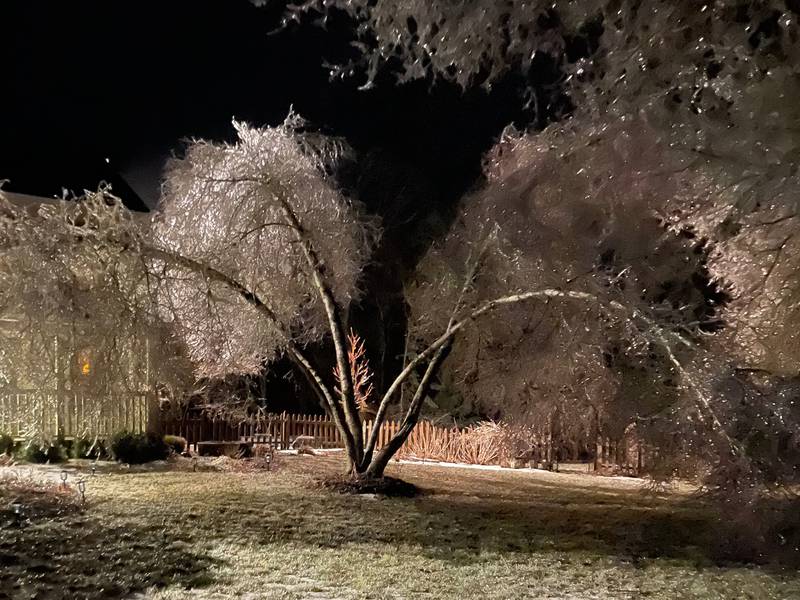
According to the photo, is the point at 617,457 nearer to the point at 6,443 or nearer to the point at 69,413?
the point at 69,413

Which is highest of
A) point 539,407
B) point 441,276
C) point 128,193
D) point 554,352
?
point 128,193

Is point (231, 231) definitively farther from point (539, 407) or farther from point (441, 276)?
point (539, 407)

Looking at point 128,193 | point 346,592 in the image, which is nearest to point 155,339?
point 346,592

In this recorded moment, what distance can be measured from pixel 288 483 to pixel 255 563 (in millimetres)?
5236

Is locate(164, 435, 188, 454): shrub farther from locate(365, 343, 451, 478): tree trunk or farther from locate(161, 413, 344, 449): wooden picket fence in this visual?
locate(365, 343, 451, 478): tree trunk

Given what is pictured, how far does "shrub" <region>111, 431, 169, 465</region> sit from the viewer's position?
13.0 metres

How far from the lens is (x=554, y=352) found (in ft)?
36.8

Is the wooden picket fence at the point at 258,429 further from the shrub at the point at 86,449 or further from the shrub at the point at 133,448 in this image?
the shrub at the point at 86,449

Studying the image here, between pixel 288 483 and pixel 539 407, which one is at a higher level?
pixel 539 407

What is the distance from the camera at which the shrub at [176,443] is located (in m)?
14.2

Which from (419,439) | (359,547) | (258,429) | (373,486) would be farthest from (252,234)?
(419,439)

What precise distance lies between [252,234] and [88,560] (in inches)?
213

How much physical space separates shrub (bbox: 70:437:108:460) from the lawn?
2.13 m

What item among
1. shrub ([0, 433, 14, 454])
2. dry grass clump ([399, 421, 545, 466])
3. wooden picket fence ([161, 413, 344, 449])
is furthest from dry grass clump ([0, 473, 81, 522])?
dry grass clump ([399, 421, 545, 466])
